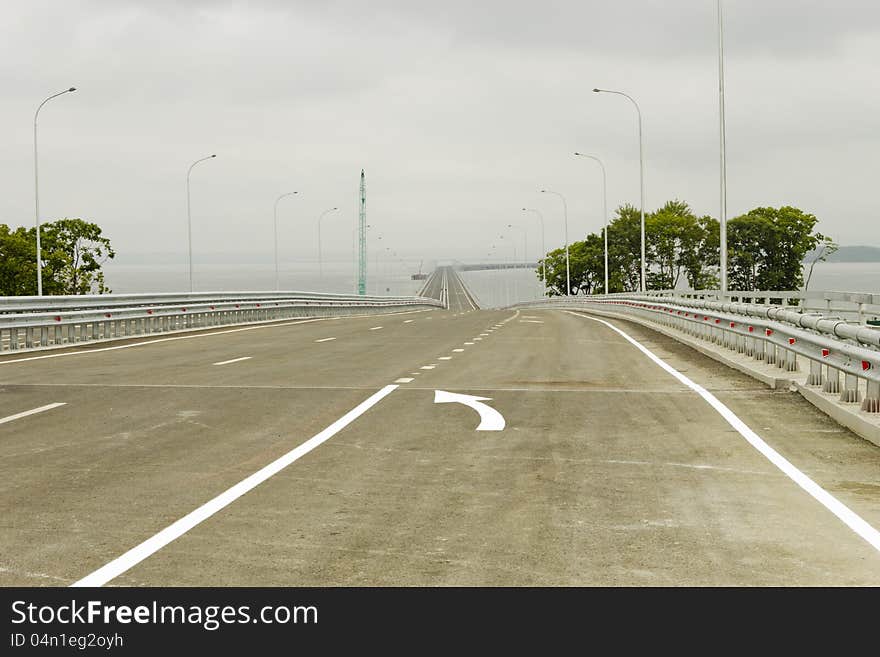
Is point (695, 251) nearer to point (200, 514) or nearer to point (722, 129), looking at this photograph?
point (722, 129)

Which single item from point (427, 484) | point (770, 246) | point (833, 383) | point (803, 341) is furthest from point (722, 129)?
point (770, 246)

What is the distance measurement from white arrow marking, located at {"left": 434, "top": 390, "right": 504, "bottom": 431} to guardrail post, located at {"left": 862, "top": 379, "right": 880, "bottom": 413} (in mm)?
3552

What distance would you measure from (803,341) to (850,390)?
2079 millimetres

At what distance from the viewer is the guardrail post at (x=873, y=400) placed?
11.3 meters

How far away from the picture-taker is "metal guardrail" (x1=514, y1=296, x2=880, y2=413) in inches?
449

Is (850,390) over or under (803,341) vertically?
under

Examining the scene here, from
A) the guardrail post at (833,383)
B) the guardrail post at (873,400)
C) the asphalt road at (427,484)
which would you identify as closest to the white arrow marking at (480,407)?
the asphalt road at (427,484)

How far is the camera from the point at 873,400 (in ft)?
37.1

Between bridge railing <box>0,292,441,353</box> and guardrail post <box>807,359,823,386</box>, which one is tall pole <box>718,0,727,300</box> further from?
guardrail post <box>807,359,823,386</box>

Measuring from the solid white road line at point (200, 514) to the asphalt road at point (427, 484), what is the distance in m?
0.07

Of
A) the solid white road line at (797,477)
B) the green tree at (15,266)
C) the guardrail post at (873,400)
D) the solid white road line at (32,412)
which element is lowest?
the solid white road line at (797,477)

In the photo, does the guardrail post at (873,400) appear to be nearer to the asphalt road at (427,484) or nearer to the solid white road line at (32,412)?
the asphalt road at (427,484)

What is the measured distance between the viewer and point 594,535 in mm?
6789
